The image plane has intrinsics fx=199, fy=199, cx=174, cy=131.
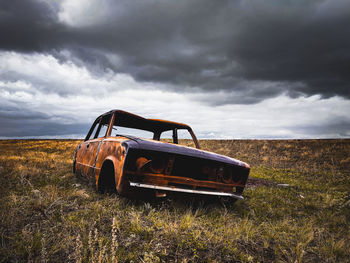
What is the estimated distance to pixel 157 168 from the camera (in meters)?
2.43

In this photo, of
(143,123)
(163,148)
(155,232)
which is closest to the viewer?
(155,232)

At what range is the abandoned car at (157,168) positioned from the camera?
2.27 metres

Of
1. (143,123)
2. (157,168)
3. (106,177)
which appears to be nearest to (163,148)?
(157,168)

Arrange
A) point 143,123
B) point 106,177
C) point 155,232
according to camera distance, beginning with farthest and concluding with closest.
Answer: point 143,123 < point 106,177 < point 155,232

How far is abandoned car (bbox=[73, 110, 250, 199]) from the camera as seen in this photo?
89.2 inches

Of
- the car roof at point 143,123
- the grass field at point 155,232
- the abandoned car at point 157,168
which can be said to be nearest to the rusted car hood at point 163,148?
the abandoned car at point 157,168

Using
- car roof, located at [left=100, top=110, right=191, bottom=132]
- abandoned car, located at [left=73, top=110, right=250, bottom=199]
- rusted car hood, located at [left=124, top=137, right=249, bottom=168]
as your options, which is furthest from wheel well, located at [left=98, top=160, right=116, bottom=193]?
car roof, located at [left=100, top=110, right=191, bottom=132]

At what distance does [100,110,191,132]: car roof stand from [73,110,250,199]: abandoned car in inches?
3.7

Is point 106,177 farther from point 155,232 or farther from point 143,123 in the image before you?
point 143,123

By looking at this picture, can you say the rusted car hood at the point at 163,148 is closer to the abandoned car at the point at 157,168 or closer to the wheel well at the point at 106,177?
the abandoned car at the point at 157,168

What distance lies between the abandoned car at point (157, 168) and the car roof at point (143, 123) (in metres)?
0.09

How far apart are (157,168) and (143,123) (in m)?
1.88

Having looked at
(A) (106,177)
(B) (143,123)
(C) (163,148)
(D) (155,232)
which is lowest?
(D) (155,232)

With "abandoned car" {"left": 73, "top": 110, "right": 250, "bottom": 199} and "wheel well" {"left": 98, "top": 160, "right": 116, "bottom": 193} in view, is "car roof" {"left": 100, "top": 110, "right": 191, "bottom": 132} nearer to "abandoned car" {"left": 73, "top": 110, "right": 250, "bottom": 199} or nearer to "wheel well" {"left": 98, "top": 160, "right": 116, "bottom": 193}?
"abandoned car" {"left": 73, "top": 110, "right": 250, "bottom": 199}
